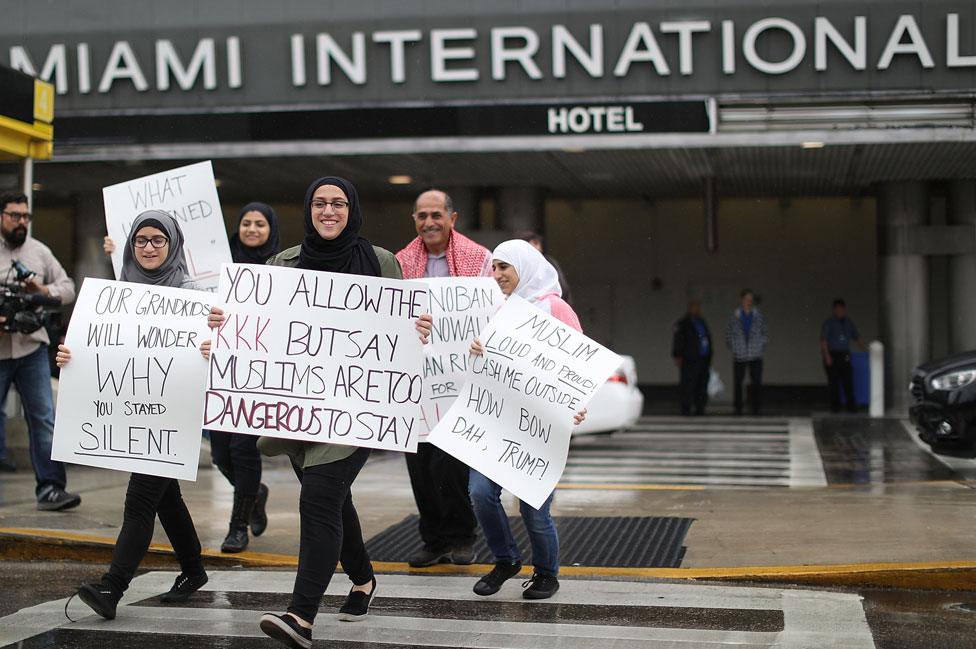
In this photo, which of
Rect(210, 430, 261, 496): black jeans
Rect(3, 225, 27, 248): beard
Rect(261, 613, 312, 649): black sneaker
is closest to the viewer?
Rect(261, 613, 312, 649): black sneaker

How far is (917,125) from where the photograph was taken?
15.9m

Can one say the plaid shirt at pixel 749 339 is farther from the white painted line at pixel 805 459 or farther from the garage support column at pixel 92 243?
the garage support column at pixel 92 243

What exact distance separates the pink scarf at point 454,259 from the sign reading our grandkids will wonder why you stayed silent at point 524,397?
94 cm

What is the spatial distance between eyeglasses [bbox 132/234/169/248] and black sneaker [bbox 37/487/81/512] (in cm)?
306

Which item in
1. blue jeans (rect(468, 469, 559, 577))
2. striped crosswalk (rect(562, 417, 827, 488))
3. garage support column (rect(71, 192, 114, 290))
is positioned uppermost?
garage support column (rect(71, 192, 114, 290))

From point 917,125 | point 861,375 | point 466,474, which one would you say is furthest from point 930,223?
point 466,474

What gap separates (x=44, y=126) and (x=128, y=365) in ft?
17.1

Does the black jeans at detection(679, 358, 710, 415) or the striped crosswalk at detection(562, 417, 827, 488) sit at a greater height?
the black jeans at detection(679, 358, 710, 415)

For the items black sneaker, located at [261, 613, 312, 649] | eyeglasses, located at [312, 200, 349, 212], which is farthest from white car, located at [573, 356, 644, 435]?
black sneaker, located at [261, 613, 312, 649]

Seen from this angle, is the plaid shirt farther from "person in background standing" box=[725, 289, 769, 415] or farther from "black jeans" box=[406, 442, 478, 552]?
"black jeans" box=[406, 442, 478, 552]

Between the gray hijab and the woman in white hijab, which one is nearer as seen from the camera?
the gray hijab

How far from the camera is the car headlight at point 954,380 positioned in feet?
36.0

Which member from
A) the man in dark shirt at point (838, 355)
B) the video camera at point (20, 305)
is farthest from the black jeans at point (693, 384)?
the video camera at point (20, 305)

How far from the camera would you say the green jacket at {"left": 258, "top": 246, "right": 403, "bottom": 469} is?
Answer: 5.58 meters
